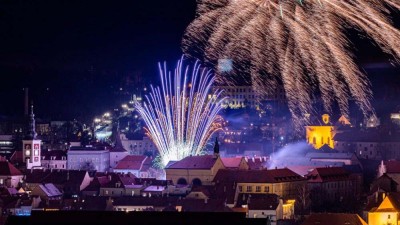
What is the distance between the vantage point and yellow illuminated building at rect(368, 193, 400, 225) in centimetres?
2833

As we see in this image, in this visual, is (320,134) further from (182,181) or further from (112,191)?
(112,191)

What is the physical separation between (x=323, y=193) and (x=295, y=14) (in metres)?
18.3

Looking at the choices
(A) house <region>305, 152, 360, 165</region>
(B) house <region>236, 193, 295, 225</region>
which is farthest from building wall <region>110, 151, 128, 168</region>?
(B) house <region>236, 193, 295, 225</region>

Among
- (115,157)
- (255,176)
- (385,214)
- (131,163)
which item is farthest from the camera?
(115,157)

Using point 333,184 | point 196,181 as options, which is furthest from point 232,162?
point 333,184

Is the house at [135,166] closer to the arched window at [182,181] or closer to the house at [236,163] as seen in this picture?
A: the house at [236,163]

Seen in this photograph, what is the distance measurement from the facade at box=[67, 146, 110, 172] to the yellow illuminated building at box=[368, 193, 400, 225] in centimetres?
2342

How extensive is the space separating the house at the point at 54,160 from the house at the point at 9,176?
750cm

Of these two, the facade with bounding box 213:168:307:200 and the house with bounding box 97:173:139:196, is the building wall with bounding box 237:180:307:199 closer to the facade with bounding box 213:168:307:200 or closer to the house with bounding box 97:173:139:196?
the facade with bounding box 213:168:307:200

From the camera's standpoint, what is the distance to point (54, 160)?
162 ft

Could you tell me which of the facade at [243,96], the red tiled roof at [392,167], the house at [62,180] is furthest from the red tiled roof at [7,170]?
the facade at [243,96]

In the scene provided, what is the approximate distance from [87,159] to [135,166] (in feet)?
15.3

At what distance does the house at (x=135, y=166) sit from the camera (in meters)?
45.1

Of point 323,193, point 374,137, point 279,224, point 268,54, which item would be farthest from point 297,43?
point 374,137
